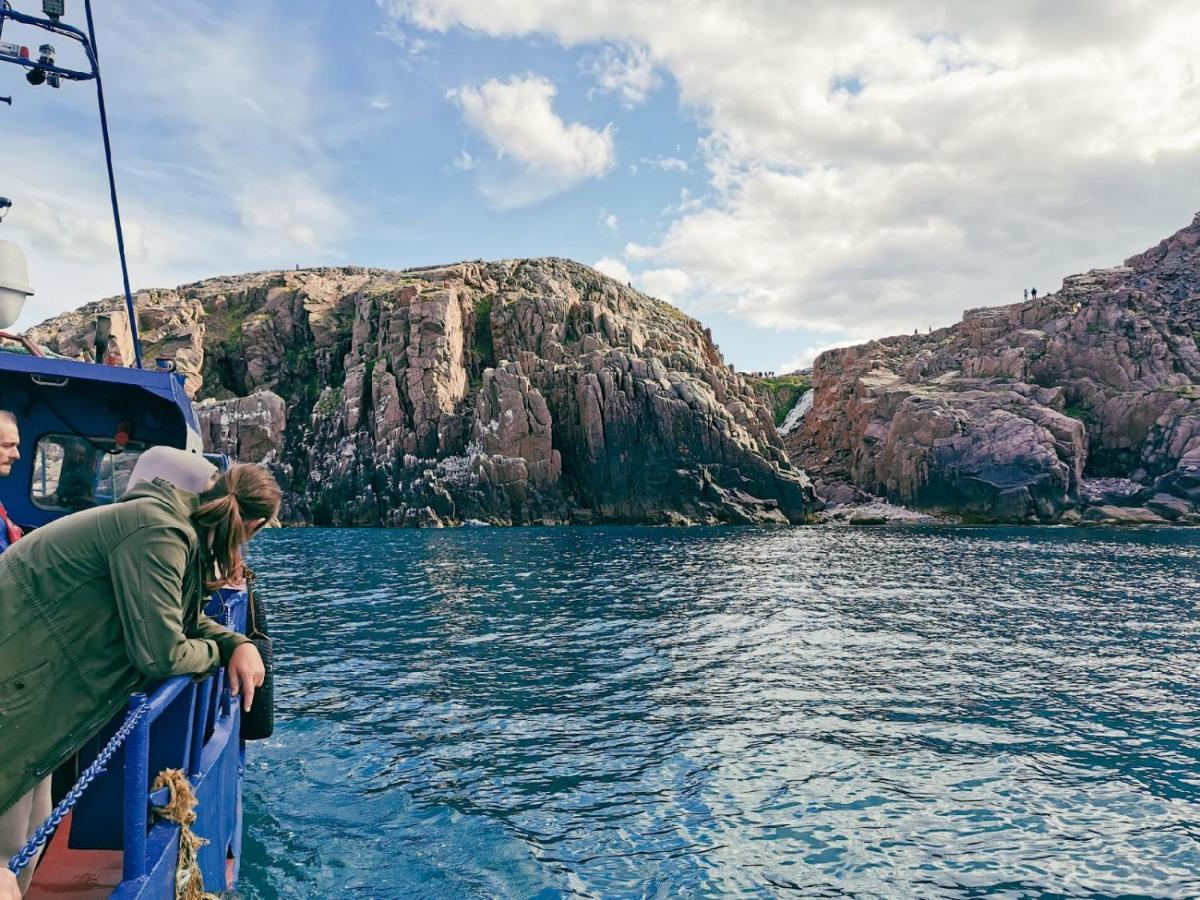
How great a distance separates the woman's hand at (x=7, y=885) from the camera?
2.66 m

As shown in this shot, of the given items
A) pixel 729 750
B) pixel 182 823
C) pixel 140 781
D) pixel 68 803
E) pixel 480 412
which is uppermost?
pixel 480 412

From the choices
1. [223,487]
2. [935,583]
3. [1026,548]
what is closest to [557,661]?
[223,487]

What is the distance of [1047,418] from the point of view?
77875mm

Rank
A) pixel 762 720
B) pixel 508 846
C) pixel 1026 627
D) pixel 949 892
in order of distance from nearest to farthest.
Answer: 1. pixel 949 892
2. pixel 508 846
3. pixel 762 720
4. pixel 1026 627

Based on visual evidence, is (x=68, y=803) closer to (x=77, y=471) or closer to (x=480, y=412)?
(x=77, y=471)

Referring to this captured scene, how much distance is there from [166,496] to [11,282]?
248 inches

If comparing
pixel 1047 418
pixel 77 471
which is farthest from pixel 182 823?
pixel 1047 418

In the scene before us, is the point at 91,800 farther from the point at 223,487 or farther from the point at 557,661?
the point at 557,661

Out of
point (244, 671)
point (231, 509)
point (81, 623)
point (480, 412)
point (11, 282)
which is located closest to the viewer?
point (81, 623)

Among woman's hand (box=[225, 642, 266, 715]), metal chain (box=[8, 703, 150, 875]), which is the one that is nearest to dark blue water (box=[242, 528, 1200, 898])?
woman's hand (box=[225, 642, 266, 715])

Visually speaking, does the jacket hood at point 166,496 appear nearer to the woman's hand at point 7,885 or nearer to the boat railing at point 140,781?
the boat railing at point 140,781

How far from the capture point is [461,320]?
9900 cm

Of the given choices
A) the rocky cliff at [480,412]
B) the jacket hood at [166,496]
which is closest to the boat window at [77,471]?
the jacket hood at [166,496]

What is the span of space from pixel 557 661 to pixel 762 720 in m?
5.75
